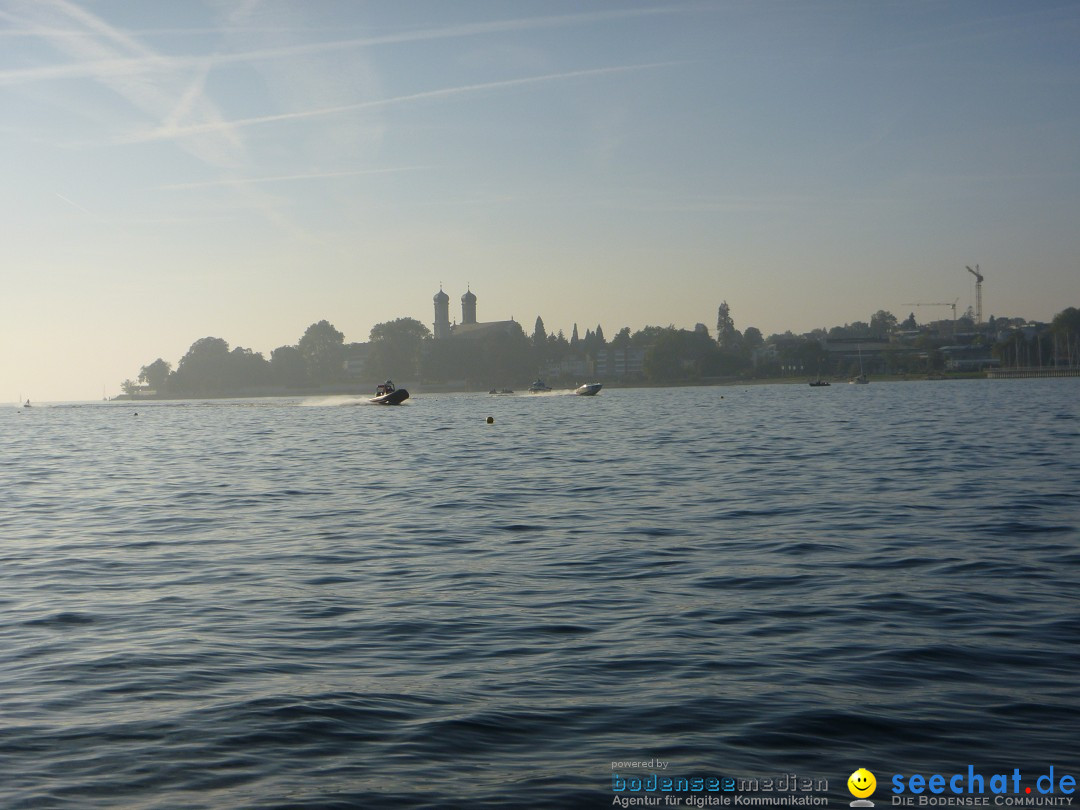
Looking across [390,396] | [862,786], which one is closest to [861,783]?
[862,786]

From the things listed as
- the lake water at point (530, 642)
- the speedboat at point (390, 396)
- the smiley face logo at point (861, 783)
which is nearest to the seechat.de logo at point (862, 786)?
the smiley face logo at point (861, 783)

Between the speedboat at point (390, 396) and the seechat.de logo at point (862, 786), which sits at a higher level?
the speedboat at point (390, 396)

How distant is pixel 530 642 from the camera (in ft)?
41.4

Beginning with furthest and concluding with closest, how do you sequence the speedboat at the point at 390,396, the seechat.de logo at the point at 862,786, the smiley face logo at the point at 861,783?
1. the speedboat at the point at 390,396
2. the smiley face logo at the point at 861,783
3. the seechat.de logo at the point at 862,786

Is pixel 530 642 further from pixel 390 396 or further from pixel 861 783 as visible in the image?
pixel 390 396

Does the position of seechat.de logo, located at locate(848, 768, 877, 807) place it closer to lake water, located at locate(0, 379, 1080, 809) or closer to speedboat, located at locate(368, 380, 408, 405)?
lake water, located at locate(0, 379, 1080, 809)

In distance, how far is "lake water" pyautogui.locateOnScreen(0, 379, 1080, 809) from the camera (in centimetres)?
859

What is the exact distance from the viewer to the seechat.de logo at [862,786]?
7.78 metres

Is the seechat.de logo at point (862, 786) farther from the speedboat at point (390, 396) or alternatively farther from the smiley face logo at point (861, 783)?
the speedboat at point (390, 396)

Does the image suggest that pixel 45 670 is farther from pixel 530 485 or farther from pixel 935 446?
pixel 935 446

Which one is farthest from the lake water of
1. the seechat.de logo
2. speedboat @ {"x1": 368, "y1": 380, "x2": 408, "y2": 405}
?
speedboat @ {"x1": 368, "y1": 380, "x2": 408, "y2": 405}

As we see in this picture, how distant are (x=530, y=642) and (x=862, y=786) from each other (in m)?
5.34

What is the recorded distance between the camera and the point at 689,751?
28.8 ft

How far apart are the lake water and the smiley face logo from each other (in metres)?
0.15
